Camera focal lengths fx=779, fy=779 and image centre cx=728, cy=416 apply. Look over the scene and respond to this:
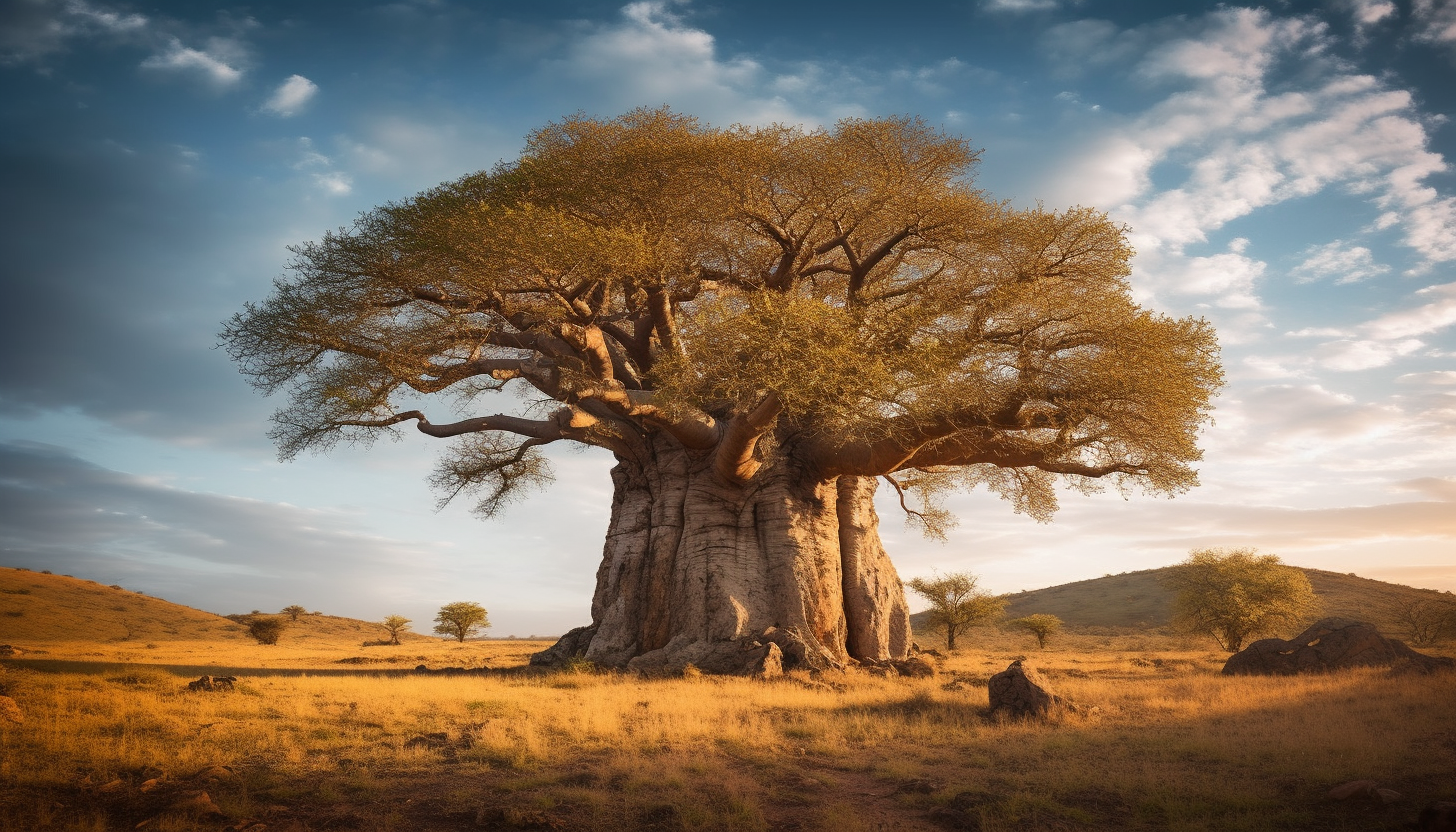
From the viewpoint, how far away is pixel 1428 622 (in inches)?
1257

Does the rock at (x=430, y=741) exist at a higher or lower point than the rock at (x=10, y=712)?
lower

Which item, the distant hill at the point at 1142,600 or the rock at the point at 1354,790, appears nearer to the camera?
the rock at the point at 1354,790

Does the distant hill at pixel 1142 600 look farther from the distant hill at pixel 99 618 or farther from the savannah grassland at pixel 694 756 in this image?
the distant hill at pixel 99 618

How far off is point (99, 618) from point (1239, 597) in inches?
1853

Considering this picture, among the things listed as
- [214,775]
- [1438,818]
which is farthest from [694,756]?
[1438,818]

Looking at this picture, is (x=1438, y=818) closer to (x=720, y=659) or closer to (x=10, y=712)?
(x=720, y=659)

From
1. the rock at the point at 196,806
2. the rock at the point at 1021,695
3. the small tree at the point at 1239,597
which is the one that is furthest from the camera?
the small tree at the point at 1239,597

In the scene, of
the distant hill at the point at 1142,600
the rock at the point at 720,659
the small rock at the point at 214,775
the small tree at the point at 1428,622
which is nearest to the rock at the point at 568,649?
the rock at the point at 720,659

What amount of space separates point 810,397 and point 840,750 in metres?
4.77

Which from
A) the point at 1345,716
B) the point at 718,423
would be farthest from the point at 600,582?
the point at 1345,716

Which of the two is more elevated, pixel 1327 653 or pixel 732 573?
pixel 732 573

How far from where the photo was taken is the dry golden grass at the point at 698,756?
6402 millimetres

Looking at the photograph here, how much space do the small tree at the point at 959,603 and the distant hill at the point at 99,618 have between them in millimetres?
29798

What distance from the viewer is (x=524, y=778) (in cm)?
736
